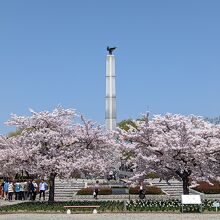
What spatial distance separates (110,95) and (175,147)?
2475cm

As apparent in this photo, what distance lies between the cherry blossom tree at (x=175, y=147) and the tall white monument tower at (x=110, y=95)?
21380 mm

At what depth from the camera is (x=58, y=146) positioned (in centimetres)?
3041

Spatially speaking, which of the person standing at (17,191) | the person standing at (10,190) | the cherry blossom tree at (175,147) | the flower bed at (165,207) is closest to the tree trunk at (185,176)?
the cherry blossom tree at (175,147)

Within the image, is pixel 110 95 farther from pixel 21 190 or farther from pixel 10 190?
pixel 10 190

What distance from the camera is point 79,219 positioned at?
21.5 metres

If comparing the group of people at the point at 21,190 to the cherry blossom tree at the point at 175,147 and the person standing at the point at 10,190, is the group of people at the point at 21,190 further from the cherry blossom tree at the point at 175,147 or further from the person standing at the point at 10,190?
the cherry blossom tree at the point at 175,147

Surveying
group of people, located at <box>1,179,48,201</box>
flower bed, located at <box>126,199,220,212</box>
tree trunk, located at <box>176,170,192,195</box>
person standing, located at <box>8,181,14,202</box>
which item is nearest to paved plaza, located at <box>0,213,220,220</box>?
flower bed, located at <box>126,199,220,212</box>

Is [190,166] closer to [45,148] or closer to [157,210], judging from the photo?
[157,210]

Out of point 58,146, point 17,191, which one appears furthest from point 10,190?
point 58,146

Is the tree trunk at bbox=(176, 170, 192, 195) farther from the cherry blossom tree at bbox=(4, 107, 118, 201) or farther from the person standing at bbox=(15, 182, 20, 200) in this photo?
the person standing at bbox=(15, 182, 20, 200)

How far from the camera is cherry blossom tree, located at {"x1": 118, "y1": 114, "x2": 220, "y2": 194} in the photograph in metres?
26.0

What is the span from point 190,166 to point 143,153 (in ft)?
9.13

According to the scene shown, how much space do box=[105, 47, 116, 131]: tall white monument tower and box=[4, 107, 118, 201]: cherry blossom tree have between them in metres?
18.2

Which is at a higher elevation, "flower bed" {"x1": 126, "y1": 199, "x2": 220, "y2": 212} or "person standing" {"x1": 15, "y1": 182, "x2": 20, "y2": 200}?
"person standing" {"x1": 15, "y1": 182, "x2": 20, "y2": 200}
